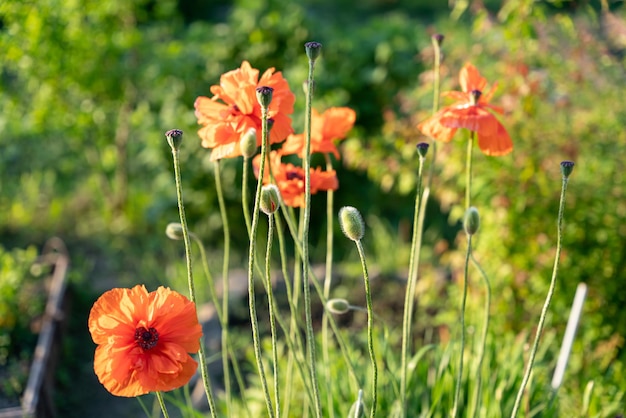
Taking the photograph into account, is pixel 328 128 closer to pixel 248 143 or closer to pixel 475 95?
pixel 475 95

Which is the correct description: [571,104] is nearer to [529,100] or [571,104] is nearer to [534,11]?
[529,100]

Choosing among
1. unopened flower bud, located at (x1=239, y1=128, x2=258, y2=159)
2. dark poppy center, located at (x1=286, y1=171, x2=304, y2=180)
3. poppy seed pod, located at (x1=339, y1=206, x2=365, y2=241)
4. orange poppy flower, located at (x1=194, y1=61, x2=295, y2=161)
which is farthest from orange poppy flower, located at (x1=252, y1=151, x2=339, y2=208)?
poppy seed pod, located at (x1=339, y1=206, x2=365, y2=241)

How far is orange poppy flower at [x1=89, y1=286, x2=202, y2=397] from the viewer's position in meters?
1.34

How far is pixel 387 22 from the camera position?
4.89 m

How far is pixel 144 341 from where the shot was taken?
135 cm

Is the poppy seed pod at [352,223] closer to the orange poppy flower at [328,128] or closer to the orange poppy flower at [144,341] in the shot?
the orange poppy flower at [144,341]

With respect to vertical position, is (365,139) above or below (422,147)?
below

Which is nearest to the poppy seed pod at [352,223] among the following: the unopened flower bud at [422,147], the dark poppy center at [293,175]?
the unopened flower bud at [422,147]

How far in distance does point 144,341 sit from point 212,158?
1.50 ft

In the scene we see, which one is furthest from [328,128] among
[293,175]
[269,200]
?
[269,200]

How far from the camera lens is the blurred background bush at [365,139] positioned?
3021mm

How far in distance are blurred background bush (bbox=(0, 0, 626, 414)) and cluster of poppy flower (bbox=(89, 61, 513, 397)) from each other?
1236mm

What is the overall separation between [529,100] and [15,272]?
7.53 ft

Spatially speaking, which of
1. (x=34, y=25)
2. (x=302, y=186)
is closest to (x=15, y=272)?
(x=34, y=25)
